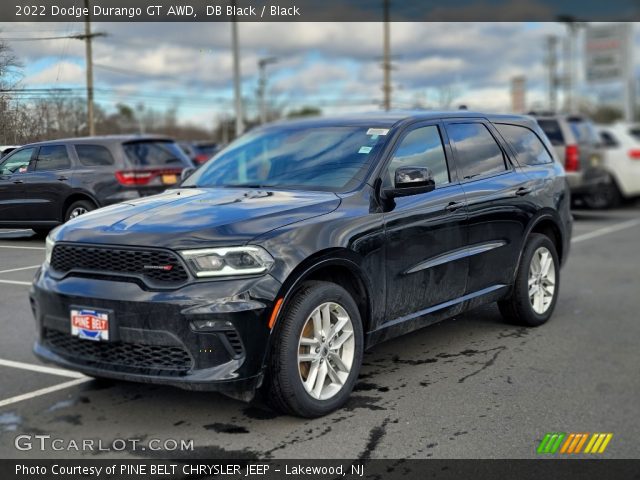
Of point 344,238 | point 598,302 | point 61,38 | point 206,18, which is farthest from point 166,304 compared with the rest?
point 598,302

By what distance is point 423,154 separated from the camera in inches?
209

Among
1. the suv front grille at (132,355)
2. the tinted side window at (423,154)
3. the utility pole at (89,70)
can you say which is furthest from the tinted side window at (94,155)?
the tinted side window at (423,154)

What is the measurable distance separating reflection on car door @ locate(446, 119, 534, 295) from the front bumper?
220 cm

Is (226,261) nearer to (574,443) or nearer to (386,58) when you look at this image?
(574,443)

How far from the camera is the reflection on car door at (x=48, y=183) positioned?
4188mm

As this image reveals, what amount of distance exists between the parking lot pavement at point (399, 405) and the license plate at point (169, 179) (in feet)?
5.60

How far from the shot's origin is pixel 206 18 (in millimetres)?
5230

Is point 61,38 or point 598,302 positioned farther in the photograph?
point 598,302

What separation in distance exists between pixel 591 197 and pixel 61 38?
15.3 meters

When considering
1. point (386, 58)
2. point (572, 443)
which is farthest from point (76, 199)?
point (386, 58)

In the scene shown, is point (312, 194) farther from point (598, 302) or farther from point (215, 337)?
point (598, 302)

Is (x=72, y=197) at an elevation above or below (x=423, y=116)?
below

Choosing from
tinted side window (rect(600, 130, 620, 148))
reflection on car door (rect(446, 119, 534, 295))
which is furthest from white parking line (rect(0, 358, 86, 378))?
tinted side window (rect(600, 130, 620, 148))

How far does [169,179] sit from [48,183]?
178 cm
